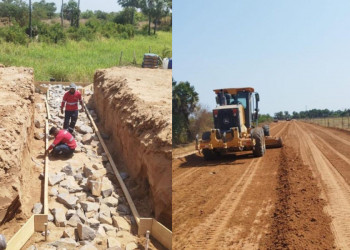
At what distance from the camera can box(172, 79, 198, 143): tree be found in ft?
20.2

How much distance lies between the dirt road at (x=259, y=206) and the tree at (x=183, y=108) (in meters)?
0.61

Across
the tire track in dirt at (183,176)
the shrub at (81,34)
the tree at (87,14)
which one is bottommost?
the tire track in dirt at (183,176)

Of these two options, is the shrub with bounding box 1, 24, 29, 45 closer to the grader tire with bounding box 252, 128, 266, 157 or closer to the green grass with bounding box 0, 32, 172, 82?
the green grass with bounding box 0, 32, 172, 82

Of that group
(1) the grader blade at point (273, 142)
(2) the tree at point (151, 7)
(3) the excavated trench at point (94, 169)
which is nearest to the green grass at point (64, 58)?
(2) the tree at point (151, 7)

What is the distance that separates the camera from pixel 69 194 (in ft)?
18.0

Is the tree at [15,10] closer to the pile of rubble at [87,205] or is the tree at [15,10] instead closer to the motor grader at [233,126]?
the motor grader at [233,126]

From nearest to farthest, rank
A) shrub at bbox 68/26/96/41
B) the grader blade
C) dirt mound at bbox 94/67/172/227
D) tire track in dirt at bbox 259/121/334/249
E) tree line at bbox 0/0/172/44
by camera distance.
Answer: tire track in dirt at bbox 259/121/334/249, dirt mound at bbox 94/67/172/227, the grader blade, tree line at bbox 0/0/172/44, shrub at bbox 68/26/96/41

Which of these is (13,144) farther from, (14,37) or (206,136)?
(14,37)

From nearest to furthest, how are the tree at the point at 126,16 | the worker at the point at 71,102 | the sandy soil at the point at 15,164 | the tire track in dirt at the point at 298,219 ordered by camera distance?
the tire track in dirt at the point at 298,219 → the sandy soil at the point at 15,164 → the worker at the point at 71,102 → the tree at the point at 126,16

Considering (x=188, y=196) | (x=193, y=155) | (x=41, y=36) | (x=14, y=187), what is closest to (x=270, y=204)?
(x=188, y=196)

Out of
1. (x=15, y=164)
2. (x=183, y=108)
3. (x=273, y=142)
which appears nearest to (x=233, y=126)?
(x=183, y=108)

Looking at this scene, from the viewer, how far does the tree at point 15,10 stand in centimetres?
2365

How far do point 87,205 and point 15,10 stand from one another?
22.0 metres

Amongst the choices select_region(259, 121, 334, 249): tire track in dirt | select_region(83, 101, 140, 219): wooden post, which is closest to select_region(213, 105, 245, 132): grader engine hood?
select_region(259, 121, 334, 249): tire track in dirt
